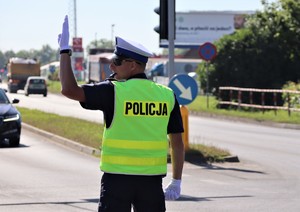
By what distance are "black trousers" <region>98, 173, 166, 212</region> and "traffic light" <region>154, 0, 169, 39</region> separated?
1098 cm

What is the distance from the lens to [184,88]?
56.2ft

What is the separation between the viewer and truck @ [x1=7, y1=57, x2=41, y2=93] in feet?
236

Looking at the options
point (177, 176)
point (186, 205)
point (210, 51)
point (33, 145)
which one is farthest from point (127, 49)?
point (210, 51)

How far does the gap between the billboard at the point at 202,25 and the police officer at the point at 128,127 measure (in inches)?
3574

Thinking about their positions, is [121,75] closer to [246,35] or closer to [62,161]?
[62,161]

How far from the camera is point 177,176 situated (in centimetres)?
575

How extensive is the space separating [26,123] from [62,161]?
11222 mm

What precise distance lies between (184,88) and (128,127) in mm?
11819

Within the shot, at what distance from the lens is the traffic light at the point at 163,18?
16.2m

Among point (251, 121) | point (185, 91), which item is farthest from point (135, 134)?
point (251, 121)

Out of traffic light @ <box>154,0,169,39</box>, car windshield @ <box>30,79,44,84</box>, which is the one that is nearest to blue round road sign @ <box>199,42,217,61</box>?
traffic light @ <box>154,0,169,39</box>

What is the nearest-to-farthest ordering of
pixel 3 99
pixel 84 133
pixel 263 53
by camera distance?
pixel 3 99, pixel 84 133, pixel 263 53

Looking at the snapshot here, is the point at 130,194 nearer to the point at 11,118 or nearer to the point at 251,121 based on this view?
the point at 11,118

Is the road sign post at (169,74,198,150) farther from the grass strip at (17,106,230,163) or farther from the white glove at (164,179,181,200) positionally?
the white glove at (164,179,181,200)
